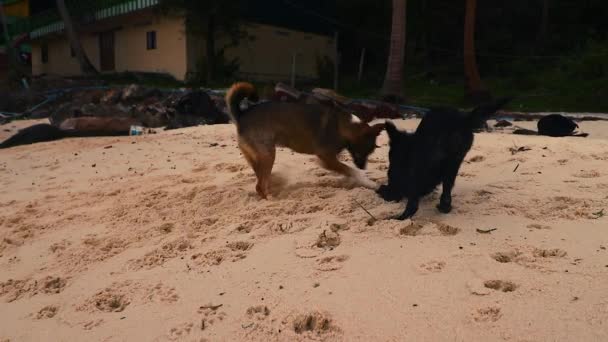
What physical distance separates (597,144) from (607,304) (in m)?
3.76

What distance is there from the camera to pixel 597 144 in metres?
5.26

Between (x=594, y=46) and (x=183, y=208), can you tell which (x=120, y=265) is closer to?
(x=183, y=208)

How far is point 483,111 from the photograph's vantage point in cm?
334

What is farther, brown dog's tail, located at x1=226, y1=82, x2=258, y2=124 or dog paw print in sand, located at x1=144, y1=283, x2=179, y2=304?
brown dog's tail, located at x1=226, y1=82, x2=258, y2=124

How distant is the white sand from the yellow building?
17.3 metres

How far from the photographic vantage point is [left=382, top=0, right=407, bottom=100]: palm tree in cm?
1427

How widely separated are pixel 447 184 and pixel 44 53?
34.0m

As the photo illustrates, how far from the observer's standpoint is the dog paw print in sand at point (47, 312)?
2910mm

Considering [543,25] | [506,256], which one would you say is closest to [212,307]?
[506,256]

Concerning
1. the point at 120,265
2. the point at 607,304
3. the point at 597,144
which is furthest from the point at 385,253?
the point at 597,144

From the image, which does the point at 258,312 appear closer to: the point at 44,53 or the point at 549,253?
the point at 549,253

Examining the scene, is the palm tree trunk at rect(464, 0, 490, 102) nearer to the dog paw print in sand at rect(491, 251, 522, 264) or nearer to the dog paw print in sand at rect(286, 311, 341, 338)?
the dog paw print in sand at rect(491, 251, 522, 264)

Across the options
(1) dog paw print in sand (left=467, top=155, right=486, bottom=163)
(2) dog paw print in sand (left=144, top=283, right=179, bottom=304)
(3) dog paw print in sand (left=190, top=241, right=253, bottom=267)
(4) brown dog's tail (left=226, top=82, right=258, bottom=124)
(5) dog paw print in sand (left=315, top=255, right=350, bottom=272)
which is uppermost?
(4) brown dog's tail (left=226, top=82, right=258, bottom=124)

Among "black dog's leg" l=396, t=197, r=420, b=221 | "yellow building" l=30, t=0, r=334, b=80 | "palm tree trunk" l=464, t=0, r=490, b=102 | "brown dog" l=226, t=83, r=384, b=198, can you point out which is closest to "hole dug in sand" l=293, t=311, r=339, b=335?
"black dog's leg" l=396, t=197, r=420, b=221
